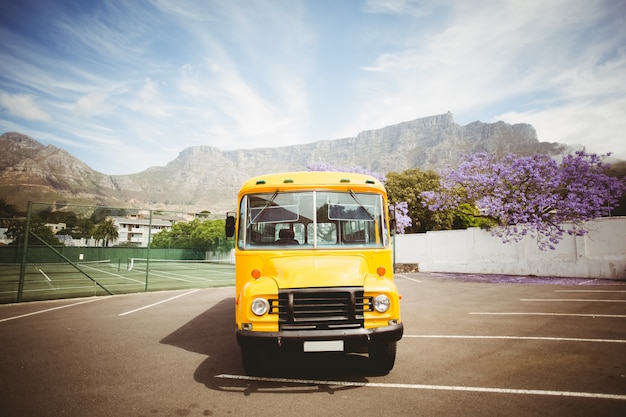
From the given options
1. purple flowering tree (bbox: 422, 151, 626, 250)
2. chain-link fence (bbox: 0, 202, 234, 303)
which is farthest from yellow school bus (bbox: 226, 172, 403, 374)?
purple flowering tree (bbox: 422, 151, 626, 250)

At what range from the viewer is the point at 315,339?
13.3ft

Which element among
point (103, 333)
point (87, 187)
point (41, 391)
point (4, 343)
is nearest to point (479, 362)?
point (41, 391)

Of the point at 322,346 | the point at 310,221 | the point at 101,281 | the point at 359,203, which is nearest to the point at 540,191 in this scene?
the point at 359,203

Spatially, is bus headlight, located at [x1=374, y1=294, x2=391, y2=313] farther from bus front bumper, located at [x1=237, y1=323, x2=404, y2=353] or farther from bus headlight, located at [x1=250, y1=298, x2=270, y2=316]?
bus headlight, located at [x1=250, y1=298, x2=270, y2=316]

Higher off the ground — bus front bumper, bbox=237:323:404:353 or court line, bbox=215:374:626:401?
bus front bumper, bbox=237:323:404:353

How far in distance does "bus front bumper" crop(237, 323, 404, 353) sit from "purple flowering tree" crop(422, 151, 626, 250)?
17.3 meters

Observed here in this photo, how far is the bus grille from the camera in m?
4.20

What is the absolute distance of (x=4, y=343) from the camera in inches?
255

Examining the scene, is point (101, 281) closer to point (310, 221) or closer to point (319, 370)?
point (319, 370)

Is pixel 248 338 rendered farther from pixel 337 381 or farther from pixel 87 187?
pixel 87 187

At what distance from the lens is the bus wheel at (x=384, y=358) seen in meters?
4.66

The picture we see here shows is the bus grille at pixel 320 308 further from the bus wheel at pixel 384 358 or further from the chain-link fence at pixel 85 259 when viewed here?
the chain-link fence at pixel 85 259

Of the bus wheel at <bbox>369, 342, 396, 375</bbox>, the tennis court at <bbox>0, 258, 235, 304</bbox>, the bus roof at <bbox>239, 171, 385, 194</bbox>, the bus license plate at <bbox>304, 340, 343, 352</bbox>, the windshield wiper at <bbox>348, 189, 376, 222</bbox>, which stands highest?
the bus roof at <bbox>239, 171, 385, 194</bbox>

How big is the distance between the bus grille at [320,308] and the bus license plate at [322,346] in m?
0.19
